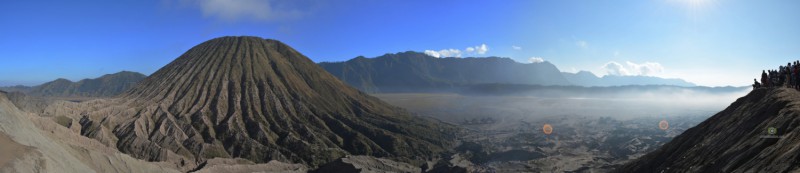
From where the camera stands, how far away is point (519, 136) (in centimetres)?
13962

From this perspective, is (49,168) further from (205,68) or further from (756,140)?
(205,68)

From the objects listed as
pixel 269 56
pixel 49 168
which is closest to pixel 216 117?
pixel 269 56

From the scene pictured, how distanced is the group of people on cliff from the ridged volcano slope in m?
66.1

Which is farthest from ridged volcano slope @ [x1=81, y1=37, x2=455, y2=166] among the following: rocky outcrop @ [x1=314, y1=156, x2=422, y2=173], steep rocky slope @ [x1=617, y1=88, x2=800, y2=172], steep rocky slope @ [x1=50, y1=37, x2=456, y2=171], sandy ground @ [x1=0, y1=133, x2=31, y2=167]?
steep rocky slope @ [x1=617, y1=88, x2=800, y2=172]

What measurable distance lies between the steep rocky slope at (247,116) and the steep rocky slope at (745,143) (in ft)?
210

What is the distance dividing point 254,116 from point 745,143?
102756mm

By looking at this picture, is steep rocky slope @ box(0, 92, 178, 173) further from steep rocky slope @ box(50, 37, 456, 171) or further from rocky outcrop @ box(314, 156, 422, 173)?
rocky outcrop @ box(314, 156, 422, 173)

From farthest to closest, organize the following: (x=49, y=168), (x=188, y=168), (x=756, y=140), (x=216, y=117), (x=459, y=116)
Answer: (x=459, y=116), (x=216, y=117), (x=188, y=168), (x=49, y=168), (x=756, y=140)

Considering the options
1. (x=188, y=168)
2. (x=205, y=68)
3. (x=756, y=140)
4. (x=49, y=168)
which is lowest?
(x=188, y=168)

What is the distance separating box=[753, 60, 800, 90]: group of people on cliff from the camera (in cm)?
3484

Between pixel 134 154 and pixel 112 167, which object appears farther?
pixel 134 154

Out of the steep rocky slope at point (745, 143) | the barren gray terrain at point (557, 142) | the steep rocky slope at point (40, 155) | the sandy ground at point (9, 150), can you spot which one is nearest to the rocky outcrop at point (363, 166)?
the barren gray terrain at point (557, 142)

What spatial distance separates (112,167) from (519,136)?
109817 mm

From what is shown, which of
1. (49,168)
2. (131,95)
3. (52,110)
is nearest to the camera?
(49,168)
